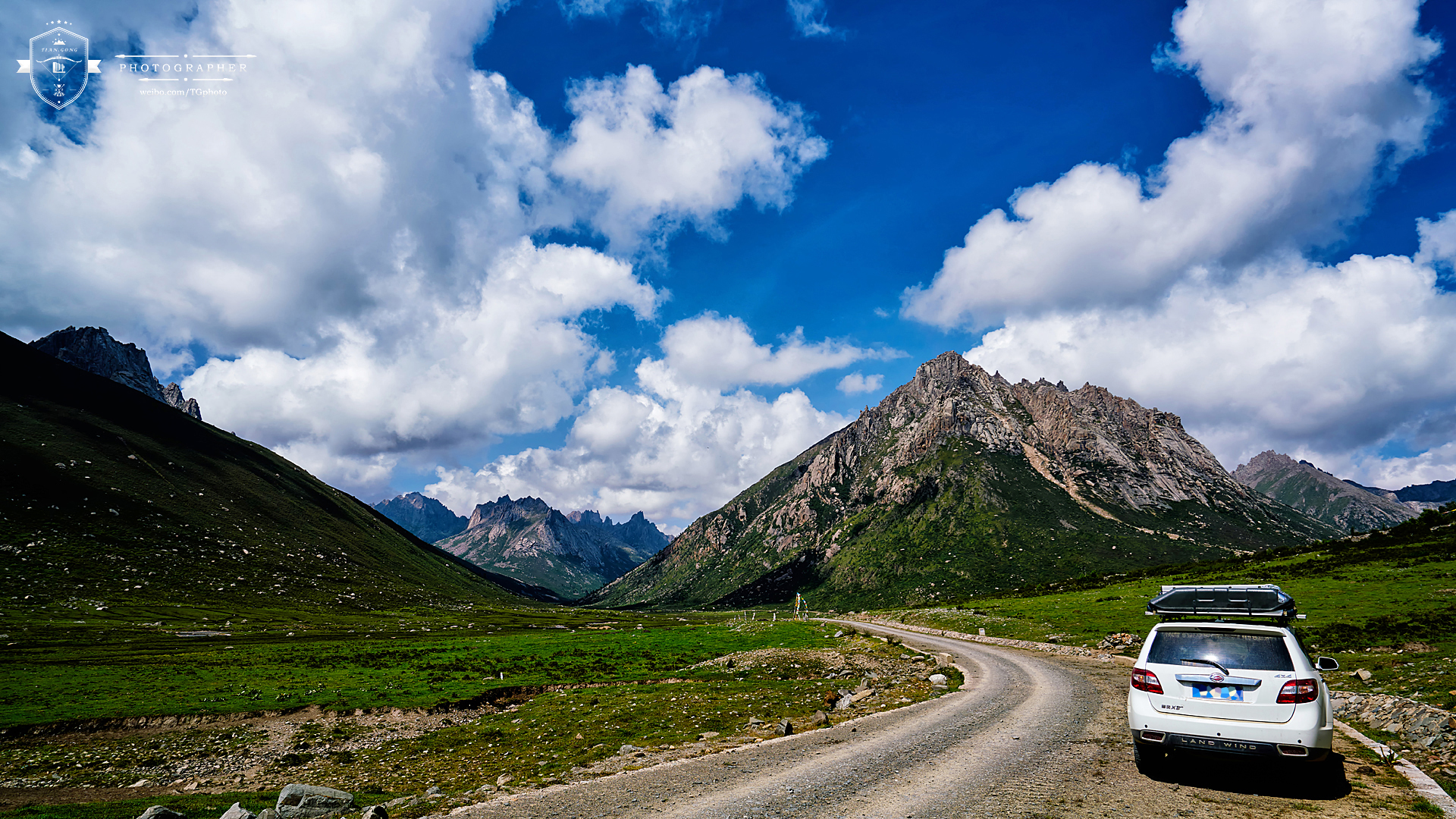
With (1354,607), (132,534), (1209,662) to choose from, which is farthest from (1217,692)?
(132,534)

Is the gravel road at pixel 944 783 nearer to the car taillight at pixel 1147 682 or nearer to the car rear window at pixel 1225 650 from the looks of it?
the car taillight at pixel 1147 682

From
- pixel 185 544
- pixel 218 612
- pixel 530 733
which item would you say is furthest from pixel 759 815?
pixel 185 544

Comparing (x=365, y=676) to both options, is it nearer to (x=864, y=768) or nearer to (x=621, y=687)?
(x=621, y=687)

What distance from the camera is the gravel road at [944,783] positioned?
38.1 feet

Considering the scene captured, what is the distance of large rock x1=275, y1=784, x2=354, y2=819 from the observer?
16281mm

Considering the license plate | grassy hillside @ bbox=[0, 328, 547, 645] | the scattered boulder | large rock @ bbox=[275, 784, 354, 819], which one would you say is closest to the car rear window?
the license plate

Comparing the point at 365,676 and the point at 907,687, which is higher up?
the point at 907,687

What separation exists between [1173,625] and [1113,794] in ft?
15.6

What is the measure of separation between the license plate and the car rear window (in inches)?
17.8

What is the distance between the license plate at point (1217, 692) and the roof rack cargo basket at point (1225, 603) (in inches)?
94.2

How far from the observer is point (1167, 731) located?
42.3 ft

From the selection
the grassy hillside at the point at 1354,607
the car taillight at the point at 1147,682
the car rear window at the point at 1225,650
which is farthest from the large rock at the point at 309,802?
the grassy hillside at the point at 1354,607

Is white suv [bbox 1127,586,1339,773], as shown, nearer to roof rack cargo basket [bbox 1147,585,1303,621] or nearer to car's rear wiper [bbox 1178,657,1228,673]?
car's rear wiper [bbox 1178,657,1228,673]

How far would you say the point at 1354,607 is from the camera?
140 feet
